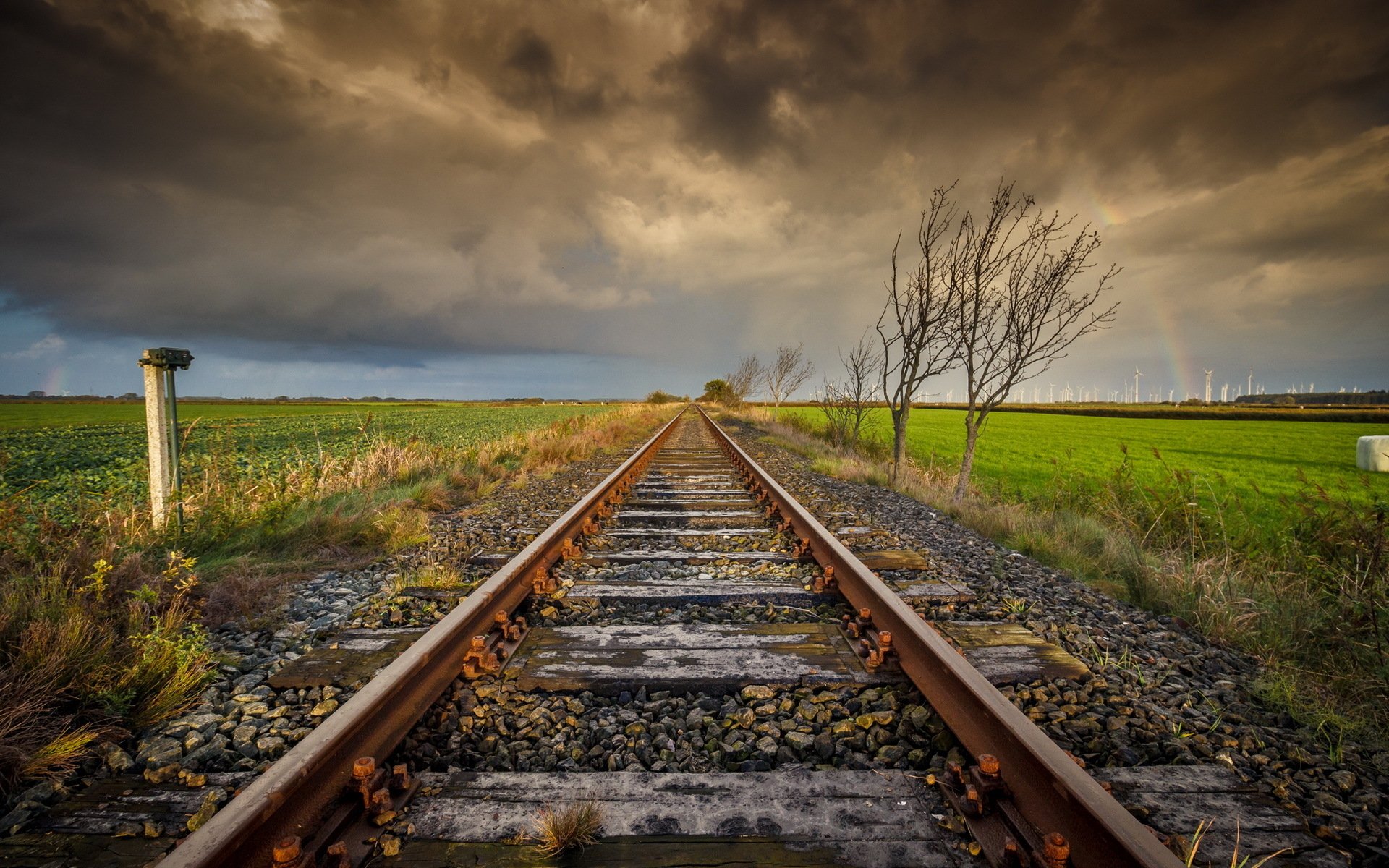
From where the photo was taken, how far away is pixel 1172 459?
19.4 metres

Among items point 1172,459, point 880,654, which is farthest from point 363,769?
point 1172,459

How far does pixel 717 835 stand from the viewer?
4.96ft

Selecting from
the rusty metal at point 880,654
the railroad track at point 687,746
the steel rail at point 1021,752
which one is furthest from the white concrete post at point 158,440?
the steel rail at point 1021,752

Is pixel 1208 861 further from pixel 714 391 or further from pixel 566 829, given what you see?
pixel 714 391

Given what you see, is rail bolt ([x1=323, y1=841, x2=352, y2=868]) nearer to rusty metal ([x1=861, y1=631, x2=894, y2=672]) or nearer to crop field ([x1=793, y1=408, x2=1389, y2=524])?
rusty metal ([x1=861, y1=631, x2=894, y2=672])

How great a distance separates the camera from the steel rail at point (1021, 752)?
1299mm

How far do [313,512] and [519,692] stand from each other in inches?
146

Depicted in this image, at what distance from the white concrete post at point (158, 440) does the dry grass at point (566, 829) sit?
4.43 m

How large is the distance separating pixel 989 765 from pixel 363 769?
1.74 metres

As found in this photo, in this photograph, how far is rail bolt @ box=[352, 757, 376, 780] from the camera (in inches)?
62.8

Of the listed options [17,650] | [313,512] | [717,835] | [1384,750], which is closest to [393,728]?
[717,835]

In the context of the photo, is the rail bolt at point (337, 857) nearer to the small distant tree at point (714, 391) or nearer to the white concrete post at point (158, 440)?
the white concrete post at point (158, 440)

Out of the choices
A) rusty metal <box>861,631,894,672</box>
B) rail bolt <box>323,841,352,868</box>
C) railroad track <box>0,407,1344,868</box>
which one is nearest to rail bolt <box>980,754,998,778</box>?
railroad track <box>0,407,1344,868</box>

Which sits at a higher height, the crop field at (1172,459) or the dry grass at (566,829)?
the dry grass at (566,829)
